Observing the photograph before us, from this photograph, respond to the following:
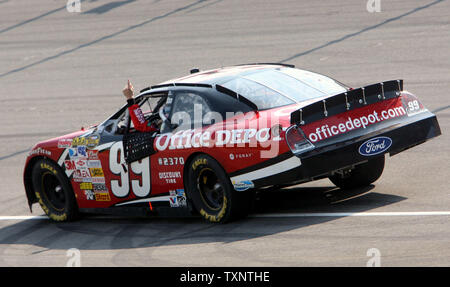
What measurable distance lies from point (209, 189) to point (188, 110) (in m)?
0.88

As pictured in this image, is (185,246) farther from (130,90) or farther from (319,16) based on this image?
(319,16)

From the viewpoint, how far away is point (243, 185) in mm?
7691

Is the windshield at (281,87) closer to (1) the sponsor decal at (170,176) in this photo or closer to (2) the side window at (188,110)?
(2) the side window at (188,110)

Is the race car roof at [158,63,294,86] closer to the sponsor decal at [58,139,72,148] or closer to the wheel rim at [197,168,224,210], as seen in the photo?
the wheel rim at [197,168,224,210]

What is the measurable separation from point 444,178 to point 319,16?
42.8 ft

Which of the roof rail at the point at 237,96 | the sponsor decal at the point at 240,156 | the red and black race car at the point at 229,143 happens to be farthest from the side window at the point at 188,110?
the sponsor decal at the point at 240,156

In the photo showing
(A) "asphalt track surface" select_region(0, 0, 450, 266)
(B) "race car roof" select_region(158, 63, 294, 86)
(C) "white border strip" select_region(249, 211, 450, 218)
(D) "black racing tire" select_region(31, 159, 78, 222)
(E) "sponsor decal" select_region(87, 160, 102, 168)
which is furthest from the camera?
(D) "black racing tire" select_region(31, 159, 78, 222)

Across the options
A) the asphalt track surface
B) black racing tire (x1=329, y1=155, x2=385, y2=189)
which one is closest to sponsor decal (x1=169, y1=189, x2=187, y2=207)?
the asphalt track surface

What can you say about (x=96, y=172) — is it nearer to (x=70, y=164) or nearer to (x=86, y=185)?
(x=86, y=185)

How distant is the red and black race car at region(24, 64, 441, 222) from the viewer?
7559mm

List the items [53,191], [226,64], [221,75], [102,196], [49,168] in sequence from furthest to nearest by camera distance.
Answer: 1. [226,64]
2. [53,191]
3. [49,168]
4. [102,196]
5. [221,75]

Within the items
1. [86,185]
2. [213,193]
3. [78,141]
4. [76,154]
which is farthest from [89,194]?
[213,193]

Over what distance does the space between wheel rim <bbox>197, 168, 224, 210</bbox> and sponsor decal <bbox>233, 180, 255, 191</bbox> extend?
0.39 m

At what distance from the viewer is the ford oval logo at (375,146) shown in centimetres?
771
